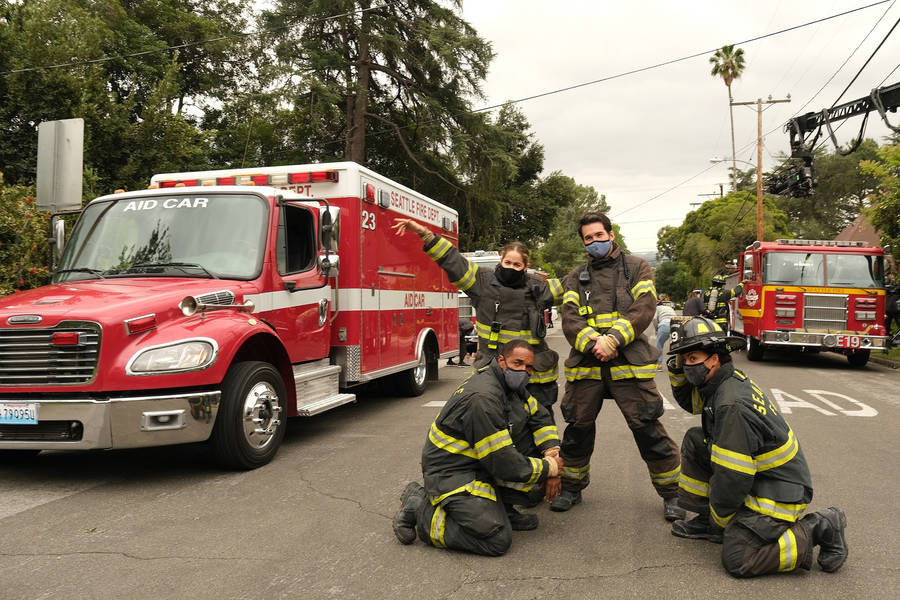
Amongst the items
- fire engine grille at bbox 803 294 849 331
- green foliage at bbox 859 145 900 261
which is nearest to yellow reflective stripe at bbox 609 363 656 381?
fire engine grille at bbox 803 294 849 331

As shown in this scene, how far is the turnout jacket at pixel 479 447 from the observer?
3832mm

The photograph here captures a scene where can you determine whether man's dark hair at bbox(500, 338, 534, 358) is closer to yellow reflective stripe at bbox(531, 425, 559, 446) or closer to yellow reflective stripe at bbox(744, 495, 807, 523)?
yellow reflective stripe at bbox(531, 425, 559, 446)

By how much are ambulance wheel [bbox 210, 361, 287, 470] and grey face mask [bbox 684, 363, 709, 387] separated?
11.1ft

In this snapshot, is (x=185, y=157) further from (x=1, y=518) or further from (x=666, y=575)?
(x=666, y=575)

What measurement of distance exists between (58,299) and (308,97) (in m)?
14.9

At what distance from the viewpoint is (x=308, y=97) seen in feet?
63.3

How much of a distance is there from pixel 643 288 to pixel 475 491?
5.64 ft

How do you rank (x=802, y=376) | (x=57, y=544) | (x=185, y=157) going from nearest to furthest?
(x=57, y=544)
(x=802, y=376)
(x=185, y=157)

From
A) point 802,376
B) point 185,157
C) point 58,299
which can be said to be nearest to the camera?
point 58,299

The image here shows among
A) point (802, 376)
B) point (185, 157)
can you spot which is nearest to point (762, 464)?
point (802, 376)

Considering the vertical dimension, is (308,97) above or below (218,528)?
above

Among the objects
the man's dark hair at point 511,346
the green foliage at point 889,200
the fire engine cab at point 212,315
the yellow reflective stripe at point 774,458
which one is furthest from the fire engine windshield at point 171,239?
the green foliage at point 889,200

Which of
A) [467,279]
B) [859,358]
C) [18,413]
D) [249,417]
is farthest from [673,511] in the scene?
[859,358]

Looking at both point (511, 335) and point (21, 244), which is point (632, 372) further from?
point (21, 244)
